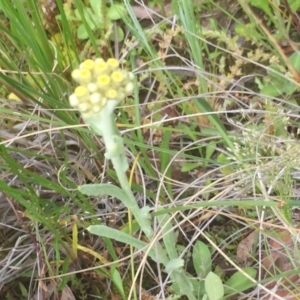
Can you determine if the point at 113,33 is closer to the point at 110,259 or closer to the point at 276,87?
the point at 276,87

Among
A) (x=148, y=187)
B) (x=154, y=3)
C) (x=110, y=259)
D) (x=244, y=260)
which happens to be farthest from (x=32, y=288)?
(x=154, y=3)

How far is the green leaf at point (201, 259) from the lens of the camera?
0.92 m

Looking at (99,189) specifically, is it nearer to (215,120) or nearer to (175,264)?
(175,264)

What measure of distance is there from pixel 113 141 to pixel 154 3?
2.38ft

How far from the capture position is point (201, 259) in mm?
926

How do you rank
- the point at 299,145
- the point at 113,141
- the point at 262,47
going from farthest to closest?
the point at 262,47 < the point at 299,145 < the point at 113,141

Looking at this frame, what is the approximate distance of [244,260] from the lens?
99 centimetres

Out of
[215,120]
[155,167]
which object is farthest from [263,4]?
[155,167]

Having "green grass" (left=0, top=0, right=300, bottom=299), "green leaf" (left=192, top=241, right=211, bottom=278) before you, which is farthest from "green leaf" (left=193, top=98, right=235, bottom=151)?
"green leaf" (left=192, top=241, right=211, bottom=278)

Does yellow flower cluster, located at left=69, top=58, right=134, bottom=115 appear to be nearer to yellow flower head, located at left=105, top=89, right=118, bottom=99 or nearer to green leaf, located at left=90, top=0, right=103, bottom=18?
yellow flower head, located at left=105, top=89, right=118, bottom=99

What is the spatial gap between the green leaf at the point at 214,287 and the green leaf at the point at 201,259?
105mm

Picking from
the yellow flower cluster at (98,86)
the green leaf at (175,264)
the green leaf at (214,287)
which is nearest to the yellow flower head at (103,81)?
the yellow flower cluster at (98,86)

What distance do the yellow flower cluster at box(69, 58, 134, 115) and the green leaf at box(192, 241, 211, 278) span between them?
450mm

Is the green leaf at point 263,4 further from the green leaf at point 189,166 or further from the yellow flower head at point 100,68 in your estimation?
the yellow flower head at point 100,68
